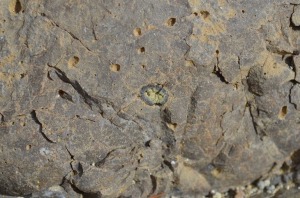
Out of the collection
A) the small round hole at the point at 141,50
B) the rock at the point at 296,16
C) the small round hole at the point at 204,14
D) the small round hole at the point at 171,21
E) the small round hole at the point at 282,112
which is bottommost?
the small round hole at the point at 282,112

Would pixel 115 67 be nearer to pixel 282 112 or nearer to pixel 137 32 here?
pixel 137 32

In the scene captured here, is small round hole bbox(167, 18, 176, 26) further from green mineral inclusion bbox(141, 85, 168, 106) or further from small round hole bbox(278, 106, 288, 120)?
small round hole bbox(278, 106, 288, 120)

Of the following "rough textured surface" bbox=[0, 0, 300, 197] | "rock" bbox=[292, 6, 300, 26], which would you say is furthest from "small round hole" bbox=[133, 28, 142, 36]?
"rock" bbox=[292, 6, 300, 26]

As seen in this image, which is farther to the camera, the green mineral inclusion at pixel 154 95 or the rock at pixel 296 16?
the rock at pixel 296 16

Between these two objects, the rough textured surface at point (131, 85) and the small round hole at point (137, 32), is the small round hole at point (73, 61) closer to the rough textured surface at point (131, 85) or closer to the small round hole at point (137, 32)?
the rough textured surface at point (131, 85)

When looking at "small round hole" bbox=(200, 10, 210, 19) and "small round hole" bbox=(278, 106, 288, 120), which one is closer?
"small round hole" bbox=(200, 10, 210, 19)

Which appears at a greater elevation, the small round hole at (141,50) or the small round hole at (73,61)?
the small round hole at (141,50)

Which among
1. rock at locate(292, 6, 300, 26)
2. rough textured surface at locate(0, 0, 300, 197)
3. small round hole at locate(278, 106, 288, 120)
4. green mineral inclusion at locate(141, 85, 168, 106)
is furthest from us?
small round hole at locate(278, 106, 288, 120)

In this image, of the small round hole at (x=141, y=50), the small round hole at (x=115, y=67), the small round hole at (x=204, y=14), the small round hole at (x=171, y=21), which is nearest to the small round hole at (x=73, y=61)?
the small round hole at (x=115, y=67)

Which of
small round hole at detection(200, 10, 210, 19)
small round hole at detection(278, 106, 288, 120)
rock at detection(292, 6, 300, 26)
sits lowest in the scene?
small round hole at detection(278, 106, 288, 120)
